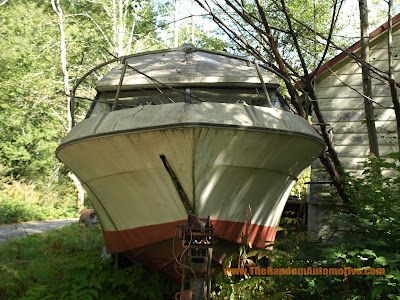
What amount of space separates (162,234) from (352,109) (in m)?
5.78

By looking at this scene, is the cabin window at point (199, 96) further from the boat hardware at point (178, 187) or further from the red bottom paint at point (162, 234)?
the red bottom paint at point (162, 234)

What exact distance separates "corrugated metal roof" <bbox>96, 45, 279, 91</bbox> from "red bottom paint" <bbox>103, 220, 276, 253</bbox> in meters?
1.76

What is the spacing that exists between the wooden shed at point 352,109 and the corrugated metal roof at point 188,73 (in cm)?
367

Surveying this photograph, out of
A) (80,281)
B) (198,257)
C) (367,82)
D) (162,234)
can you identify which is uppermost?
(367,82)

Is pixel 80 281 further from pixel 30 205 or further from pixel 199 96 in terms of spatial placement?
pixel 30 205

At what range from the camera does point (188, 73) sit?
5.30 m

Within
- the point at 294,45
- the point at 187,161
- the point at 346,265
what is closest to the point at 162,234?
the point at 187,161

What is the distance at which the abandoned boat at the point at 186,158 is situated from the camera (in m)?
4.17

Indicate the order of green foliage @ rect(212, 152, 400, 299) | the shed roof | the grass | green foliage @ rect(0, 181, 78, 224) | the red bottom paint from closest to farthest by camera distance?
1. green foliage @ rect(212, 152, 400, 299)
2. the red bottom paint
3. the grass
4. the shed roof
5. green foliage @ rect(0, 181, 78, 224)

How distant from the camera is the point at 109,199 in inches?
195

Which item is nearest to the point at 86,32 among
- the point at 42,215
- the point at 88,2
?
the point at 88,2

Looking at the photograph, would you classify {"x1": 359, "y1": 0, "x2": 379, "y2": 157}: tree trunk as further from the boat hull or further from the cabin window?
the boat hull

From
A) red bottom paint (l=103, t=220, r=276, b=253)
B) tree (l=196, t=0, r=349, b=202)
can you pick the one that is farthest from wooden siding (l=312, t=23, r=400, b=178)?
red bottom paint (l=103, t=220, r=276, b=253)

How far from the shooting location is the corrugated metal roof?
5.21 meters
